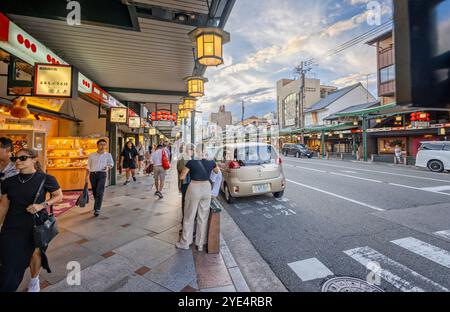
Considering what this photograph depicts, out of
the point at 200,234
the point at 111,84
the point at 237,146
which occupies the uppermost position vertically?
the point at 111,84

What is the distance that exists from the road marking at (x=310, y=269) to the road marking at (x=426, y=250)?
178cm

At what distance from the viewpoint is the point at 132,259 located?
322cm

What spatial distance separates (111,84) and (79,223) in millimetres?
5869

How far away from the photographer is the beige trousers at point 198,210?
3.54 m

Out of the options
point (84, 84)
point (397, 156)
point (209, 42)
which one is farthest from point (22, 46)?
point (397, 156)

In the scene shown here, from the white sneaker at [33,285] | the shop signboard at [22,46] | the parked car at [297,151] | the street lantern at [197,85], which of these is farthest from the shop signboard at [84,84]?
the parked car at [297,151]

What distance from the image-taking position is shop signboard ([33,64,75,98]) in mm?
4492

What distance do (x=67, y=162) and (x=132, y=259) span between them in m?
7.04

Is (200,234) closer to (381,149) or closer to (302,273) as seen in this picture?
(302,273)

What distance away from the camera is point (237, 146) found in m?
6.64

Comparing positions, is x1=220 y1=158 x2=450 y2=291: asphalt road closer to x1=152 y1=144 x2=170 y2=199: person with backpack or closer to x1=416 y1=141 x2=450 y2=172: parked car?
x1=152 y1=144 x2=170 y2=199: person with backpack

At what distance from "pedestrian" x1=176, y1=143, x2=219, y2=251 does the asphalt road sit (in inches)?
43.3

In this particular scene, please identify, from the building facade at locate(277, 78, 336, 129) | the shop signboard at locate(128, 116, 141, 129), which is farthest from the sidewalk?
the building facade at locate(277, 78, 336, 129)

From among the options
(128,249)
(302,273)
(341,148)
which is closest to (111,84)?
(128,249)
